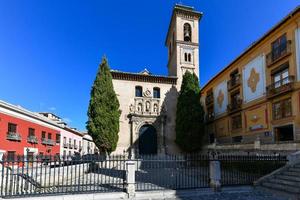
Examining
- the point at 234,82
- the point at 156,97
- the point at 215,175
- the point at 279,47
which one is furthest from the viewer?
the point at 156,97

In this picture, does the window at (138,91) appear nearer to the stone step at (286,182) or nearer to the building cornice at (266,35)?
the building cornice at (266,35)

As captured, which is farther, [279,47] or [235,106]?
[235,106]

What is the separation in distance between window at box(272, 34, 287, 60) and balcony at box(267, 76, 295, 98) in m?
2.00

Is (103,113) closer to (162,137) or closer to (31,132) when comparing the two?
(162,137)

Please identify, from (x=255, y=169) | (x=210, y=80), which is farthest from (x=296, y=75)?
(x=210, y=80)

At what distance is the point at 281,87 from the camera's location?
1695 cm

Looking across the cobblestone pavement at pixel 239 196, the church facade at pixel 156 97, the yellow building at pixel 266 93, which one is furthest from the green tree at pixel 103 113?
the cobblestone pavement at pixel 239 196

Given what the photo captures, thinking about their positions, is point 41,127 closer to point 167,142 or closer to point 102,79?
point 102,79

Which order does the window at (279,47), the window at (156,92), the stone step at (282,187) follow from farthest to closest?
the window at (156,92) → the window at (279,47) → the stone step at (282,187)

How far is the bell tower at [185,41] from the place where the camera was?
93.8 feet

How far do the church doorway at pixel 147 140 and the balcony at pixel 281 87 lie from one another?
1335 cm

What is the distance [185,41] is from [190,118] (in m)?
10.9

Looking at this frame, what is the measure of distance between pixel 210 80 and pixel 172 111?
6696 millimetres

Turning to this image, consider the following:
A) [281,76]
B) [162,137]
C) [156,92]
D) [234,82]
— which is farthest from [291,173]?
[156,92]
